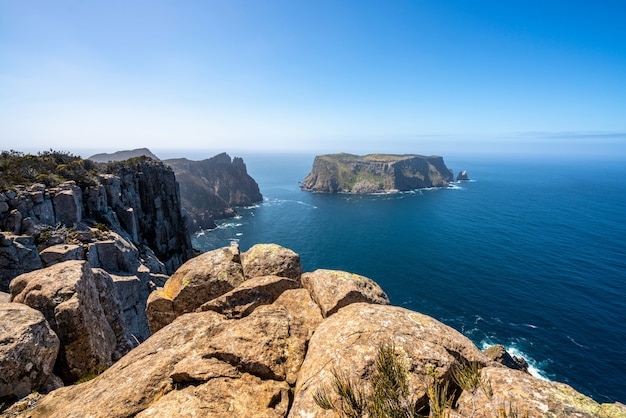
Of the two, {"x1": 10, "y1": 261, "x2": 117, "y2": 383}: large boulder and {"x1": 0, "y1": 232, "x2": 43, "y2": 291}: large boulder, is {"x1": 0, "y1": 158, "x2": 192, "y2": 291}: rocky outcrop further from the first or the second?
{"x1": 10, "y1": 261, "x2": 117, "y2": 383}: large boulder

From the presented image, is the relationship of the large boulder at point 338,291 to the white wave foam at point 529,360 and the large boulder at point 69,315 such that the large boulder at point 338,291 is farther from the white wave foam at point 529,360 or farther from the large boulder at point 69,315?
the white wave foam at point 529,360

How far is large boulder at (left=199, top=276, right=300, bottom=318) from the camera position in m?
14.2

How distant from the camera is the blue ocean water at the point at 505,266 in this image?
61.4 metres

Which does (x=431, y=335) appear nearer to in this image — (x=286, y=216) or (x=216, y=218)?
(x=286, y=216)

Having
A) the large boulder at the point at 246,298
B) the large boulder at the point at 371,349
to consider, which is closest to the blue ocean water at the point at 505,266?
the large boulder at the point at 371,349

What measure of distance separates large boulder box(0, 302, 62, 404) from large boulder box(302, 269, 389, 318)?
13.3 m

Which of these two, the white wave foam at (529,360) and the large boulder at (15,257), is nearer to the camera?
the large boulder at (15,257)

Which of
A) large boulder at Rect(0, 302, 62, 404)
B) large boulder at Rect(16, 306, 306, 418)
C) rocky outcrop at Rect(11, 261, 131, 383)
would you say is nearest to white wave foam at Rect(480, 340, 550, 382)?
large boulder at Rect(16, 306, 306, 418)

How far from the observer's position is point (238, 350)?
10.8m

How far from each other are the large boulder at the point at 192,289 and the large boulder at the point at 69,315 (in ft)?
10.4

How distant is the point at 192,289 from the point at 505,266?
4357 inches

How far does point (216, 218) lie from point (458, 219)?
15667 cm

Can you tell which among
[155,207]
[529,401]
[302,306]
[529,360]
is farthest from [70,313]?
[529,360]

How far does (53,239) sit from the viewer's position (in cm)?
3531
